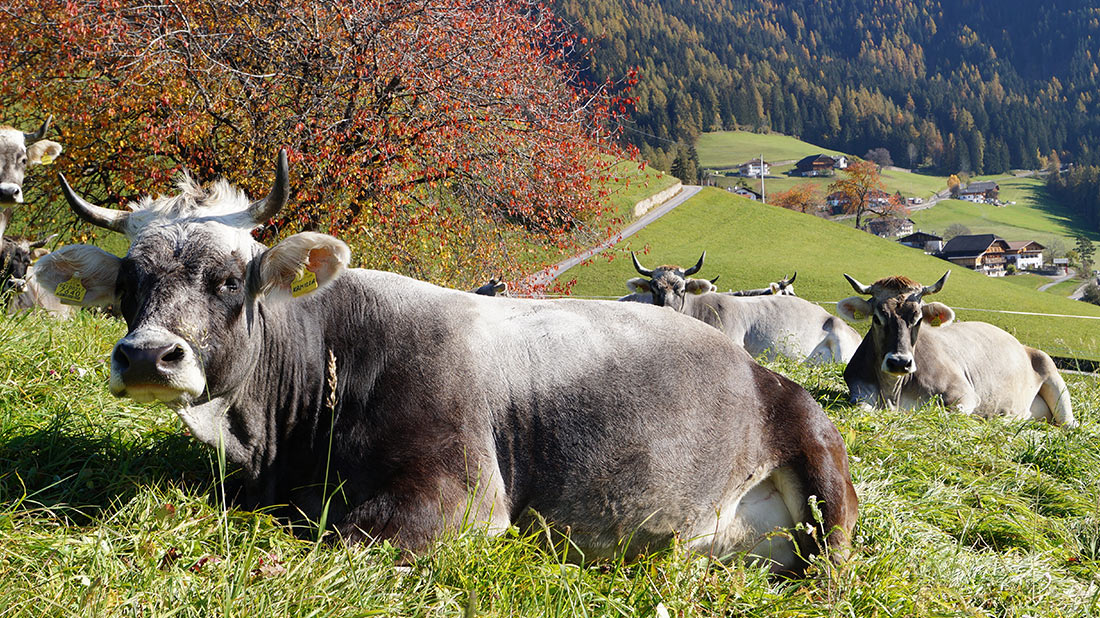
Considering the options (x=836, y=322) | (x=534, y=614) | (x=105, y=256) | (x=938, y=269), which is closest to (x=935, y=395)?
(x=836, y=322)

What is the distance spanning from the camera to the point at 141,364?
321cm

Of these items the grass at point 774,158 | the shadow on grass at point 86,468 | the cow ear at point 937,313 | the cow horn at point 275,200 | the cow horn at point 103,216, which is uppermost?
the cow horn at point 275,200

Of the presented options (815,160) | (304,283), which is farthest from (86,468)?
(815,160)

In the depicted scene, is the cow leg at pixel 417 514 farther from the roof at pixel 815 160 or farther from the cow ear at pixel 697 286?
the roof at pixel 815 160

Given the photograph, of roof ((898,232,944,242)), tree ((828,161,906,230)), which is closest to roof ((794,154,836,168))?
tree ((828,161,906,230))

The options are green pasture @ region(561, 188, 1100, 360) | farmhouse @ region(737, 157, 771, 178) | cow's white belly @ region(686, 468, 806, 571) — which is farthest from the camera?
farmhouse @ region(737, 157, 771, 178)

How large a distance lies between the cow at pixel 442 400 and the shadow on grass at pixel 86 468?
431 millimetres

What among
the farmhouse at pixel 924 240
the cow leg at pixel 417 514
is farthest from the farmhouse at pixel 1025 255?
the cow leg at pixel 417 514

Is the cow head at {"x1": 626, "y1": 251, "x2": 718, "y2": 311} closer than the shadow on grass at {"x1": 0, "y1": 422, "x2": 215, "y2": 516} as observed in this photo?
No

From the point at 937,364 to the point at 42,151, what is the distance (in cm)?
1091

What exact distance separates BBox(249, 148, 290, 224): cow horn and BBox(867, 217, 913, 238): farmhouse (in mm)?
130187

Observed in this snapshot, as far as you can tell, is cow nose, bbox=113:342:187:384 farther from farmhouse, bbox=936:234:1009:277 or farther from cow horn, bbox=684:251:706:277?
farmhouse, bbox=936:234:1009:277

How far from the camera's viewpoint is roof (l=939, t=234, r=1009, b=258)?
382 feet

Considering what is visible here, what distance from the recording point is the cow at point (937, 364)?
31.7 ft
